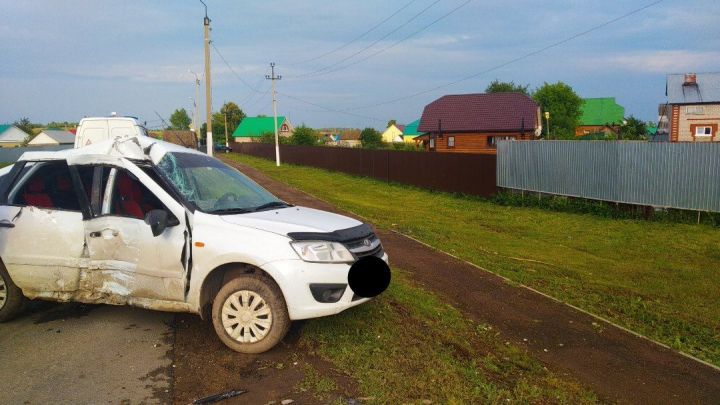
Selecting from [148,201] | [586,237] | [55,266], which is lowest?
[586,237]

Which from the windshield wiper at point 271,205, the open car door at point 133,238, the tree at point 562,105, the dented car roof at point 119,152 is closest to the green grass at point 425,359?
the windshield wiper at point 271,205

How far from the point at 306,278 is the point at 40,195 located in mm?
3059

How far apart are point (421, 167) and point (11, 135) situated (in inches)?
3812

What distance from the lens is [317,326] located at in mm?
5594

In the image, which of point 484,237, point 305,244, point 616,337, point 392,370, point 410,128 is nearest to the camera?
point 392,370

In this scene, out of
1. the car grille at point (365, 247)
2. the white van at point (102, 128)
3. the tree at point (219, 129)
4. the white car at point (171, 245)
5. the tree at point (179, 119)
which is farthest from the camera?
the tree at point (179, 119)

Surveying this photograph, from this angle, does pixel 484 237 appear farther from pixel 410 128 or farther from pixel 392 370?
pixel 410 128

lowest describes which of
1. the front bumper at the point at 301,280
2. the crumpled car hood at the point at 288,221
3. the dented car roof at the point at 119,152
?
the front bumper at the point at 301,280

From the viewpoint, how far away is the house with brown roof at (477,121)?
43.5 meters

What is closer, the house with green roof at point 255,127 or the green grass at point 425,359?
the green grass at point 425,359

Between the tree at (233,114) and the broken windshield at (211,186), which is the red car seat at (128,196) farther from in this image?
the tree at (233,114)

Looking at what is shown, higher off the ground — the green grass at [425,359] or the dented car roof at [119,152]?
the dented car roof at [119,152]

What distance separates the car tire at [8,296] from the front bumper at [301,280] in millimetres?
2805

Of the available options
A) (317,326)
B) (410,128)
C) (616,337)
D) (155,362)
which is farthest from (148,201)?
(410,128)
